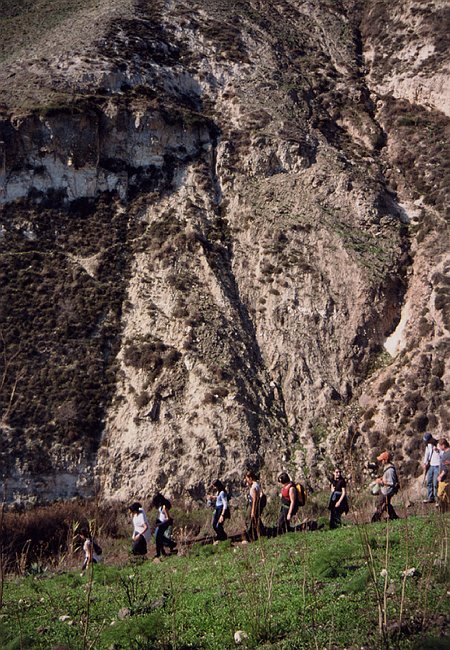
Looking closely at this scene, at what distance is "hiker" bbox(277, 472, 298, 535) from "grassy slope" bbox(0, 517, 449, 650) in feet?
7.78

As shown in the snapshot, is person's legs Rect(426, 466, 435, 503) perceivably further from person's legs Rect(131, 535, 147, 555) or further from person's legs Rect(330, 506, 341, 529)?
person's legs Rect(131, 535, 147, 555)

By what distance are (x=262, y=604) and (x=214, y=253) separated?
23.3 m

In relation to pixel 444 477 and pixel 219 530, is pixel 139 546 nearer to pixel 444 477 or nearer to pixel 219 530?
pixel 219 530

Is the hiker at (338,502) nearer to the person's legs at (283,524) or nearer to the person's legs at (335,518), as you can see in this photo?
the person's legs at (335,518)

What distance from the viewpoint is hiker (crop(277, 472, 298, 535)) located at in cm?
1441

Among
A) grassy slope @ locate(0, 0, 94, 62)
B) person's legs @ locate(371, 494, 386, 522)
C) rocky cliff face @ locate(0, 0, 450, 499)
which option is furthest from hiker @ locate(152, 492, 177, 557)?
grassy slope @ locate(0, 0, 94, 62)

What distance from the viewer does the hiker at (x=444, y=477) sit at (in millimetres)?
13180

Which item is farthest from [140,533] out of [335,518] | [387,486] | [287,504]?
[387,486]

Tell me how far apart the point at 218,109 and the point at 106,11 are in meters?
11.8

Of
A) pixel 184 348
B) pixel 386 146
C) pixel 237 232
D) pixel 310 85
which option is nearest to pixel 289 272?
pixel 237 232

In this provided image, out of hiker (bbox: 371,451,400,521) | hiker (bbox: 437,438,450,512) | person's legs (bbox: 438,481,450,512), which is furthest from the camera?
hiker (bbox: 371,451,400,521)

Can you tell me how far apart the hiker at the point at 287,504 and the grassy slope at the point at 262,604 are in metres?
2.37

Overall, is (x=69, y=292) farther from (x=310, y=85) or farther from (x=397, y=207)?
(x=310, y=85)

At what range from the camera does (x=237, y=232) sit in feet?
104
